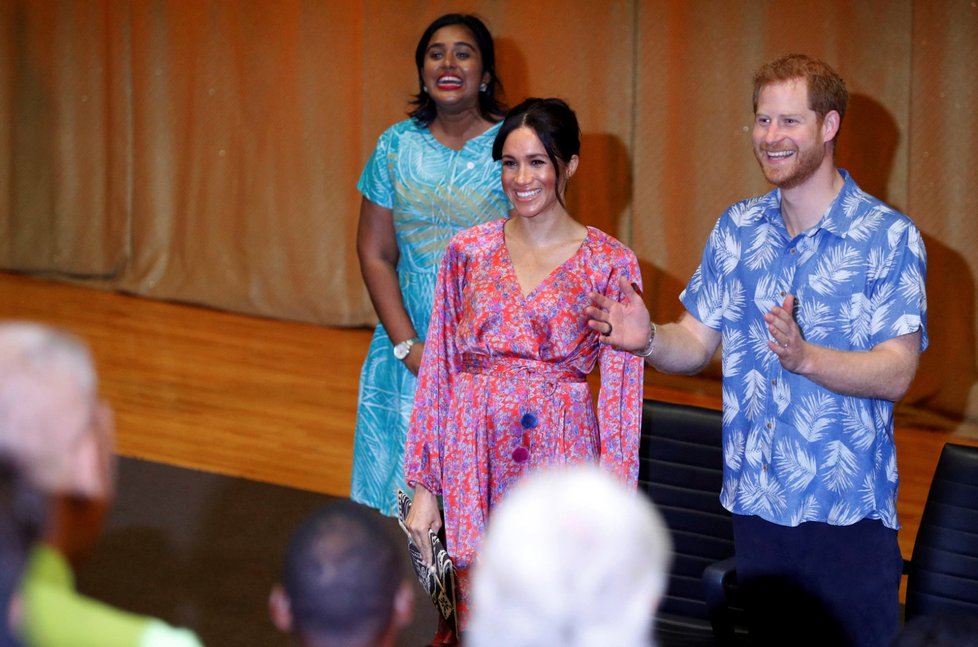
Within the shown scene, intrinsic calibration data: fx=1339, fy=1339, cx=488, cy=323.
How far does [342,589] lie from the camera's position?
4.81ft

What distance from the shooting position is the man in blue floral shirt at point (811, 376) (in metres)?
2.71

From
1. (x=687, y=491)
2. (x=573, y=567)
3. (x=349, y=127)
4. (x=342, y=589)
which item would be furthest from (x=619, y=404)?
(x=349, y=127)

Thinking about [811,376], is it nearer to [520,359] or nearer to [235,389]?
[520,359]

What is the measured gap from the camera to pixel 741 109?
6984 millimetres

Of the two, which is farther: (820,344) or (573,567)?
(820,344)

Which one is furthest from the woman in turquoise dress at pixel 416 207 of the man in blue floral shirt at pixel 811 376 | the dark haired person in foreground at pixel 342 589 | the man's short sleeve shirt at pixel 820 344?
the dark haired person in foreground at pixel 342 589

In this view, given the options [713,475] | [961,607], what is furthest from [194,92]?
[961,607]

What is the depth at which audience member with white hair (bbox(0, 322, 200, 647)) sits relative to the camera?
1284 millimetres

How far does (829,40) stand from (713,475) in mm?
3917

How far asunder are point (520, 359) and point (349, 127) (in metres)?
5.61

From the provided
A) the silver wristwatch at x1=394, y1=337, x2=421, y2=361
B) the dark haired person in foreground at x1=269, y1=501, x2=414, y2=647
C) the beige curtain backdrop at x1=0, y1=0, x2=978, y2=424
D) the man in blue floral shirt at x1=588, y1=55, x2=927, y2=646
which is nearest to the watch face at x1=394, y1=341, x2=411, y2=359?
the silver wristwatch at x1=394, y1=337, x2=421, y2=361

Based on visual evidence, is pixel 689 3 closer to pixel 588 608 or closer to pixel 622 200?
pixel 622 200

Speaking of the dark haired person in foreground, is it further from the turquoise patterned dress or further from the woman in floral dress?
the turquoise patterned dress

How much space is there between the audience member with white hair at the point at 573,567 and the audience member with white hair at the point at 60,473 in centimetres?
33
